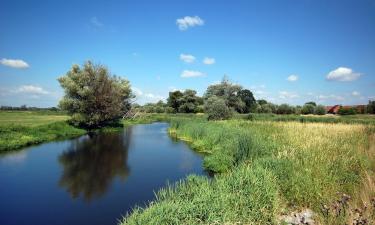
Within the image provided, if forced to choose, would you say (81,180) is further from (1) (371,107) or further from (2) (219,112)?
(1) (371,107)

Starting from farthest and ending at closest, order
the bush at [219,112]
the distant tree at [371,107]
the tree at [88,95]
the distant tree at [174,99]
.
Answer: the distant tree at [174,99]
the distant tree at [371,107]
the bush at [219,112]
the tree at [88,95]

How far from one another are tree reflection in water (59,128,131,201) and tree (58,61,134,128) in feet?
47.7

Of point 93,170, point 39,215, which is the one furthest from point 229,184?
point 93,170

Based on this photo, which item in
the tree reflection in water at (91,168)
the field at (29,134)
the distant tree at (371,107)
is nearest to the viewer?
the tree reflection in water at (91,168)

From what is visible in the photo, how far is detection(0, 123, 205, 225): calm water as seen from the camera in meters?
9.54

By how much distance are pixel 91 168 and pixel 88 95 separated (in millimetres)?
23851

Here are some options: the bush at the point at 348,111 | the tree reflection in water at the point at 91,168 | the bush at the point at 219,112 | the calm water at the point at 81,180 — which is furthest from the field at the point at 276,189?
the bush at the point at 348,111

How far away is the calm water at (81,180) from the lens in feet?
31.3

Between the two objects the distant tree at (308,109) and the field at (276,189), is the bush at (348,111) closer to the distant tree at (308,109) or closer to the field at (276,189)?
Answer: the distant tree at (308,109)

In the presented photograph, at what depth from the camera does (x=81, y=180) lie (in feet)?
45.6

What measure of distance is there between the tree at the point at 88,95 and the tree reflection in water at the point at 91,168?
14.5 metres

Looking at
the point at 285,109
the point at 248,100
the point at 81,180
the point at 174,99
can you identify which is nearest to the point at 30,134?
the point at 81,180

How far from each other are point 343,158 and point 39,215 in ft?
34.8

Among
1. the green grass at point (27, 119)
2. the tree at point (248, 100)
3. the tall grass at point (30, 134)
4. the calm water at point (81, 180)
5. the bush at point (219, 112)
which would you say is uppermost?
the tree at point (248, 100)
